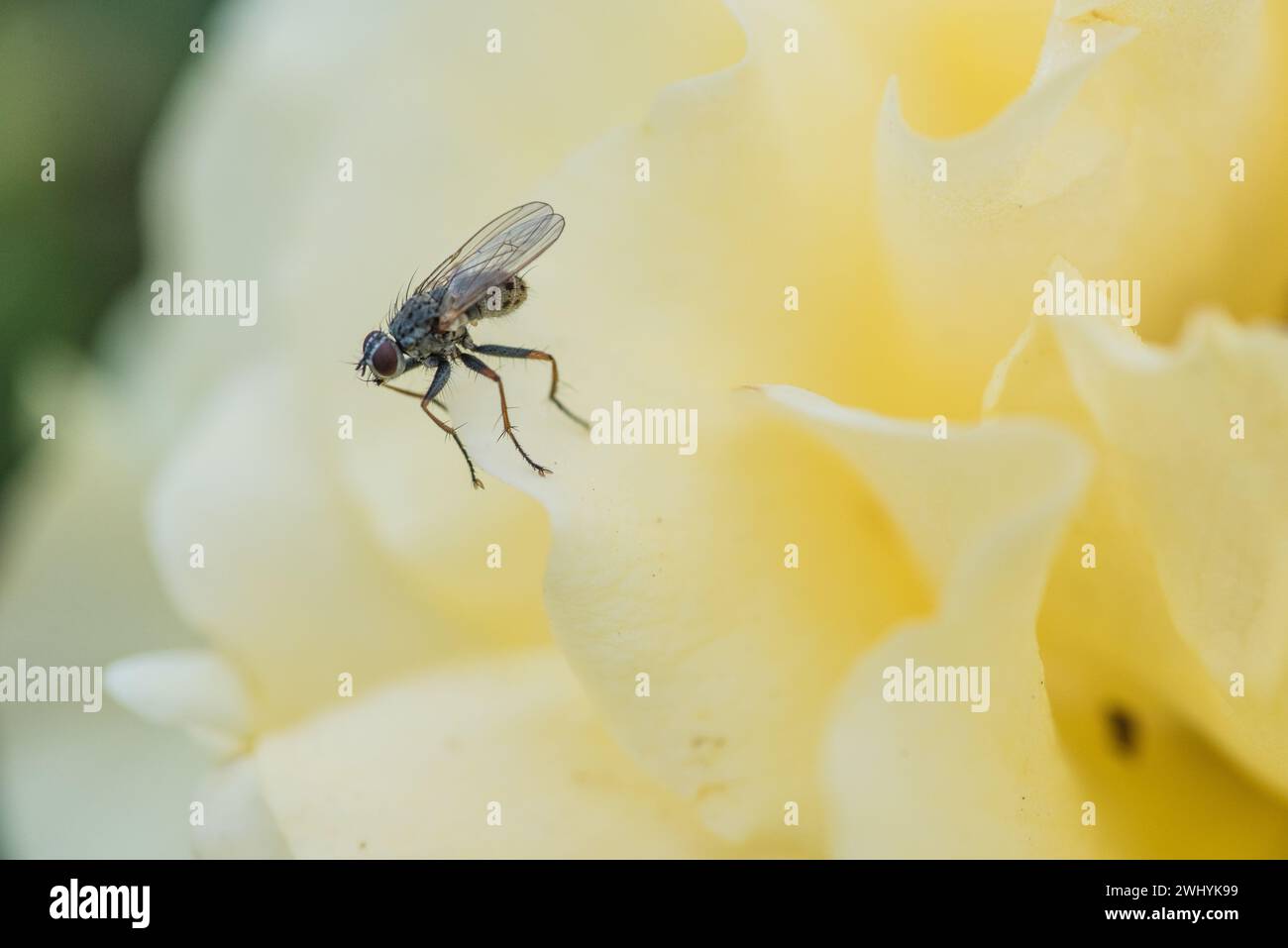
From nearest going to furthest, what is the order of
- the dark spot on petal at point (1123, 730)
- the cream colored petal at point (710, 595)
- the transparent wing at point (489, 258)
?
1. the cream colored petal at point (710, 595)
2. the dark spot on petal at point (1123, 730)
3. the transparent wing at point (489, 258)

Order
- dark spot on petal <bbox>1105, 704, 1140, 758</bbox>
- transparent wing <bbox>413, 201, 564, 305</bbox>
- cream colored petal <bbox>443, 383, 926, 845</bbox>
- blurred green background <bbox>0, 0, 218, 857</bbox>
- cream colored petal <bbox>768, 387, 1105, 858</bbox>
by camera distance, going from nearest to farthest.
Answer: cream colored petal <bbox>768, 387, 1105, 858</bbox> → cream colored petal <bbox>443, 383, 926, 845</bbox> → dark spot on petal <bbox>1105, 704, 1140, 758</bbox> → transparent wing <bbox>413, 201, 564, 305</bbox> → blurred green background <bbox>0, 0, 218, 857</bbox>

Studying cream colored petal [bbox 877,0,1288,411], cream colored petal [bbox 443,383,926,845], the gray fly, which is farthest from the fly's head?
cream colored petal [bbox 877,0,1288,411]

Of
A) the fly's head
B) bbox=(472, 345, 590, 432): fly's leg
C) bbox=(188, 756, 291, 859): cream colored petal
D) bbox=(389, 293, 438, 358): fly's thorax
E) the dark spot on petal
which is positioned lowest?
bbox=(188, 756, 291, 859): cream colored petal

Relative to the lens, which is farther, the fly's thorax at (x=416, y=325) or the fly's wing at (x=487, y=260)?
the fly's thorax at (x=416, y=325)

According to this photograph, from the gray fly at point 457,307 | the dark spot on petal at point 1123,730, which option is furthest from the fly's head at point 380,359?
the dark spot on petal at point 1123,730

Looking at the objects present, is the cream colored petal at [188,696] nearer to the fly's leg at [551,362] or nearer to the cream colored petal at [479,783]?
the cream colored petal at [479,783]

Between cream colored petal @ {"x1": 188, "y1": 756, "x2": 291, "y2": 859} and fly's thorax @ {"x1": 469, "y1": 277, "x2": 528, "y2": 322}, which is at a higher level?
fly's thorax @ {"x1": 469, "y1": 277, "x2": 528, "y2": 322}

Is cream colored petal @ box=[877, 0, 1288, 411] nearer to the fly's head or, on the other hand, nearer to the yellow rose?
the yellow rose

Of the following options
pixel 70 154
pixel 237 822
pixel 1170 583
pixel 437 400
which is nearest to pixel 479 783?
pixel 237 822
